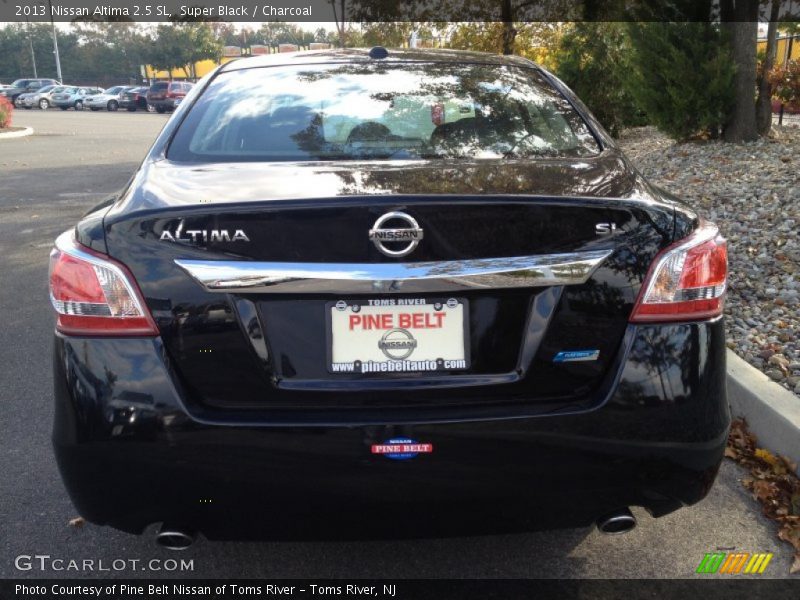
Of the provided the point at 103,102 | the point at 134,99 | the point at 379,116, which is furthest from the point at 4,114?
the point at 379,116

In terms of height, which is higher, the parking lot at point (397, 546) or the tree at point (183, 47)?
the tree at point (183, 47)

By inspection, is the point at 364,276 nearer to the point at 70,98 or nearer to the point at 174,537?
the point at 174,537

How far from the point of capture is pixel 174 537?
220cm

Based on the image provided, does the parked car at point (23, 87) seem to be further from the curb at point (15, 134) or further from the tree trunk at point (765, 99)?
the tree trunk at point (765, 99)

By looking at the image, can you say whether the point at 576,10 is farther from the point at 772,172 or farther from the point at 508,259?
the point at 508,259

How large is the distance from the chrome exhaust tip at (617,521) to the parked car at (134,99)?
50206 millimetres

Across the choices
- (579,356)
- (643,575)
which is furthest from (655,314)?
(643,575)

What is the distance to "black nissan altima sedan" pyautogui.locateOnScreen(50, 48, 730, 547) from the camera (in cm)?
203

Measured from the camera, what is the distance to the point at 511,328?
6.80 feet

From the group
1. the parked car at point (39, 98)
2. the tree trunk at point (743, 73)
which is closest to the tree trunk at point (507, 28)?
the tree trunk at point (743, 73)

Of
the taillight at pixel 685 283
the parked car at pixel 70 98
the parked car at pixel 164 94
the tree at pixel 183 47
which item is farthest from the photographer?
the tree at pixel 183 47

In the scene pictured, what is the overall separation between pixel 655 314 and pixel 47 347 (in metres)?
3.92

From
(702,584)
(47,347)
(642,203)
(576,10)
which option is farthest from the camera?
(576,10)

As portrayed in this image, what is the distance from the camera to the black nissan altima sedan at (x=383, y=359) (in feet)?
6.66
